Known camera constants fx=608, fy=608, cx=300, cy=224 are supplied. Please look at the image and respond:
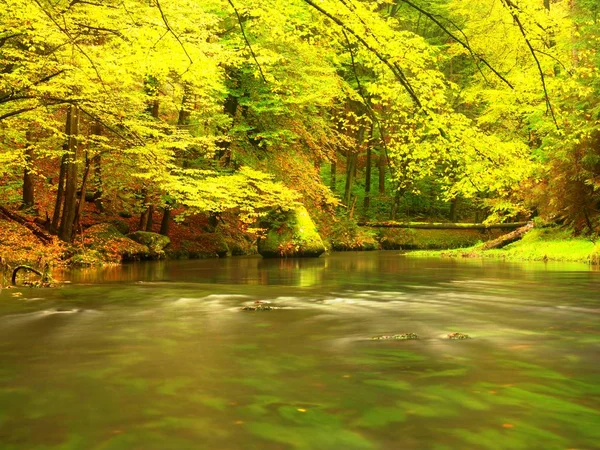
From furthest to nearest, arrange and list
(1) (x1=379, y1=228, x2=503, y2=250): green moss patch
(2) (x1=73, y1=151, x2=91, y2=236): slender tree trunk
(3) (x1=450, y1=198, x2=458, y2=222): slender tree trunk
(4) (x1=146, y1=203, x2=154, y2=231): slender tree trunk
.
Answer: (3) (x1=450, y1=198, x2=458, y2=222): slender tree trunk
(1) (x1=379, y1=228, x2=503, y2=250): green moss patch
(4) (x1=146, y1=203, x2=154, y2=231): slender tree trunk
(2) (x1=73, y1=151, x2=91, y2=236): slender tree trunk

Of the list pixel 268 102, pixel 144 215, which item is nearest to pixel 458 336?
pixel 268 102

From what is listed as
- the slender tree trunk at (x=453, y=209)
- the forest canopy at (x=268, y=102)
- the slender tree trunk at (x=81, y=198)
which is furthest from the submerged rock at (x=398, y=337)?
the slender tree trunk at (x=453, y=209)

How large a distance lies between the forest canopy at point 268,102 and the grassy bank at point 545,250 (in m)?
0.83

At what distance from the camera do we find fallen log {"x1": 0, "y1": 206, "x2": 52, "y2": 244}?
15.9 meters

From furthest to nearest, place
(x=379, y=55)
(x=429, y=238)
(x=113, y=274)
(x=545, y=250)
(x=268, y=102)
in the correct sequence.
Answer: (x=429, y=238)
(x=268, y=102)
(x=545, y=250)
(x=113, y=274)
(x=379, y=55)

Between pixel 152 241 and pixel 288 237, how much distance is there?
5.06 metres

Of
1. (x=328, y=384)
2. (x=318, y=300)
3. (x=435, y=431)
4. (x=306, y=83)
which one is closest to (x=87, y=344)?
(x=328, y=384)

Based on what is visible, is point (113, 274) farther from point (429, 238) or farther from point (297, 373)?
point (429, 238)

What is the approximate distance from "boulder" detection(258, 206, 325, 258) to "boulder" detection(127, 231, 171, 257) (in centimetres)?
384

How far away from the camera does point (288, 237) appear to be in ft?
73.4

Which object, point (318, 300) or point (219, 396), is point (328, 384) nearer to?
point (219, 396)

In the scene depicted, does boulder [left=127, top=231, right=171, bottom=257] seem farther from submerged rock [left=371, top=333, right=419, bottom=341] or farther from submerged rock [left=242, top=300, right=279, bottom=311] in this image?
submerged rock [left=371, top=333, right=419, bottom=341]

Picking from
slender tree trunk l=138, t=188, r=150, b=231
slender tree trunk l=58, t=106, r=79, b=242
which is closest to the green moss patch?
slender tree trunk l=138, t=188, r=150, b=231

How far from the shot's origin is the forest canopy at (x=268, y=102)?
774 centimetres
